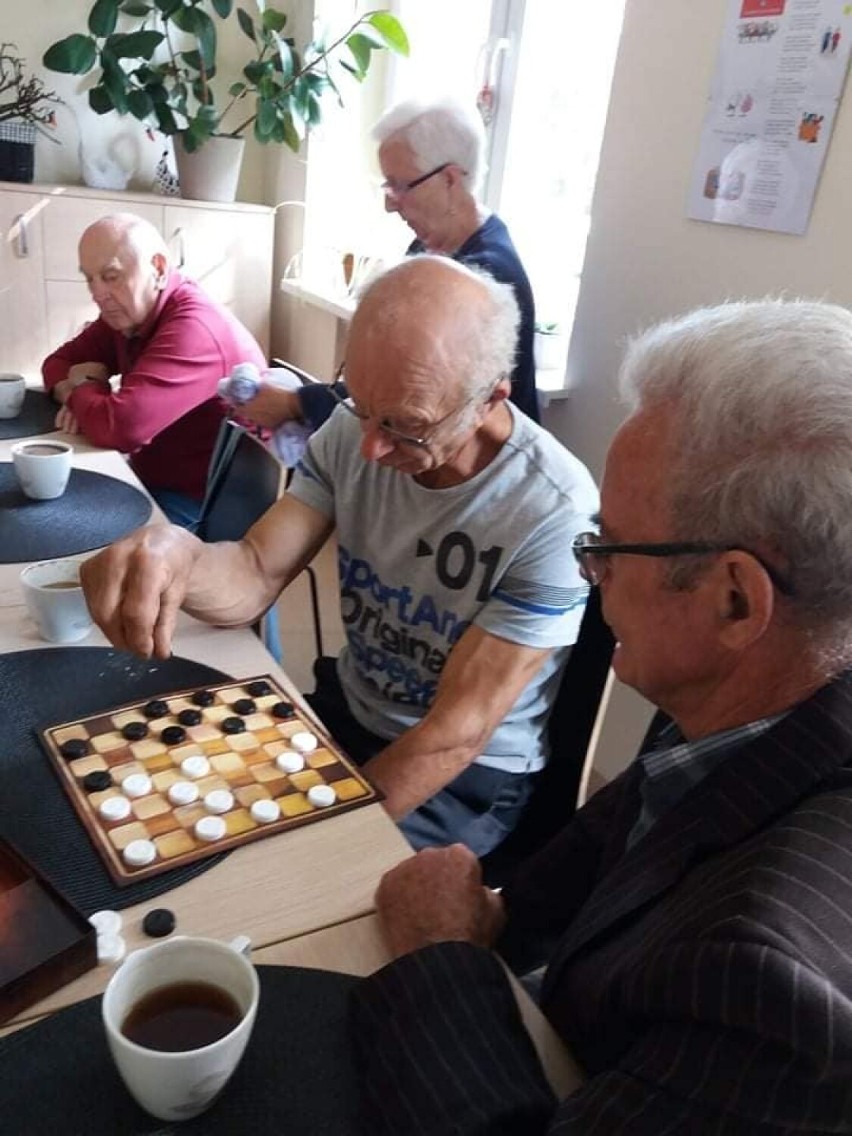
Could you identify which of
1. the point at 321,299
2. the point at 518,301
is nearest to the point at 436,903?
the point at 518,301

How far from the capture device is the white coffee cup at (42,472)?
153cm

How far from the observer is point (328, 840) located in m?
0.87

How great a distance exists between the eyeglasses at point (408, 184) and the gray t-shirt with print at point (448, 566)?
1.07 m

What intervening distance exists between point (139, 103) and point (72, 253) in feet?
1.98

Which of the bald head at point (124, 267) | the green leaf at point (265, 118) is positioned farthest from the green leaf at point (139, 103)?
the bald head at point (124, 267)

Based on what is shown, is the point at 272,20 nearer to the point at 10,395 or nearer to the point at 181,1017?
the point at 10,395

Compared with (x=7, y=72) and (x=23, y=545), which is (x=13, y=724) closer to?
(x=23, y=545)

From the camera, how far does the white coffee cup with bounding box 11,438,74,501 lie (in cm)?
153

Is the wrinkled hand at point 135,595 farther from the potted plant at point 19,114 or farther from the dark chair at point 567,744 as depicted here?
the potted plant at point 19,114

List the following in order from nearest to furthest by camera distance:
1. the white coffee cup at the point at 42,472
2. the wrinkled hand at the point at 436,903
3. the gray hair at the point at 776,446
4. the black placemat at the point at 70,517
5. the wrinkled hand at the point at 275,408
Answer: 1. the gray hair at the point at 776,446
2. the wrinkled hand at the point at 436,903
3. the black placemat at the point at 70,517
4. the white coffee cup at the point at 42,472
5. the wrinkled hand at the point at 275,408

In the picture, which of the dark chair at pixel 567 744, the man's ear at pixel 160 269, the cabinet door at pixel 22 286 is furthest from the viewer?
the cabinet door at pixel 22 286

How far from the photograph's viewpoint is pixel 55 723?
3.22ft

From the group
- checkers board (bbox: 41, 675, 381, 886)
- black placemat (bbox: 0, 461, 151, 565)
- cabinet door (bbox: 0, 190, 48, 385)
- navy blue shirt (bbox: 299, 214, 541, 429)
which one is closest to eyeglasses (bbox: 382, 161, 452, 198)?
navy blue shirt (bbox: 299, 214, 541, 429)

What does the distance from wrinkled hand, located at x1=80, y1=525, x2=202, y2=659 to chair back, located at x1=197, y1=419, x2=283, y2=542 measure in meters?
0.62
